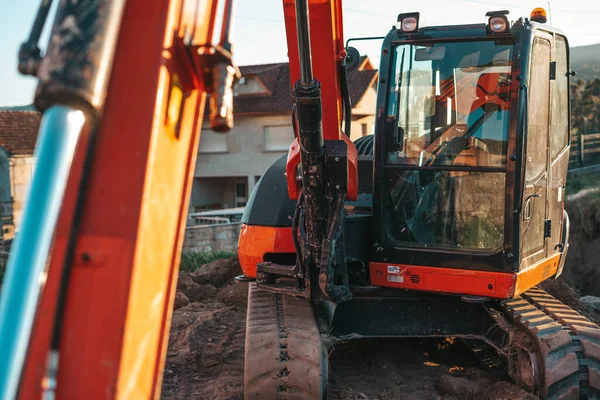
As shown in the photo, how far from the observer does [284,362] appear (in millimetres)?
4590

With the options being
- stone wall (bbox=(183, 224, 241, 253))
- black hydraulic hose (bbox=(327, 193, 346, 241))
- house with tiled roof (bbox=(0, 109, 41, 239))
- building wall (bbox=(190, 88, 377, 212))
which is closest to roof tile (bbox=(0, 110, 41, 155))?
house with tiled roof (bbox=(0, 109, 41, 239))

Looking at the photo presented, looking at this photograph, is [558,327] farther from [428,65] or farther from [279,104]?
[279,104]

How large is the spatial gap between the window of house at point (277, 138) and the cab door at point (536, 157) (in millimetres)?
21627

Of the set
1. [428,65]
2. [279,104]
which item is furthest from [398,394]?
[279,104]

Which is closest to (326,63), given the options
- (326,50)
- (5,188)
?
(326,50)

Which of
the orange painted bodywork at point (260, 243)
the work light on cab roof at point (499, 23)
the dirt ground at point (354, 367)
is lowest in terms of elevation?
the dirt ground at point (354, 367)

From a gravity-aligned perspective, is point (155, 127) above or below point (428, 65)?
below

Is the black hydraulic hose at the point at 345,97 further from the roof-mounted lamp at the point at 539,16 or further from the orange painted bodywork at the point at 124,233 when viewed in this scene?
the orange painted bodywork at the point at 124,233

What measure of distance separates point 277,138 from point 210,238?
36.6 feet

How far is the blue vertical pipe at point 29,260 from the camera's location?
4.62 ft

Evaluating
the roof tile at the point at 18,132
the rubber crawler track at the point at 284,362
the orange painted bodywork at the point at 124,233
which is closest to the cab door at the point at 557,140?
the rubber crawler track at the point at 284,362

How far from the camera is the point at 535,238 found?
525 centimetres

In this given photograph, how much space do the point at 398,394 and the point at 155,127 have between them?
13.0 ft

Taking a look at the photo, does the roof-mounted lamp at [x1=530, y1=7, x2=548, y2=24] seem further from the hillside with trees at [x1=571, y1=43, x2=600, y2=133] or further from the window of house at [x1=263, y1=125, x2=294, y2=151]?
the window of house at [x1=263, y1=125, x2=294, y2=151]
